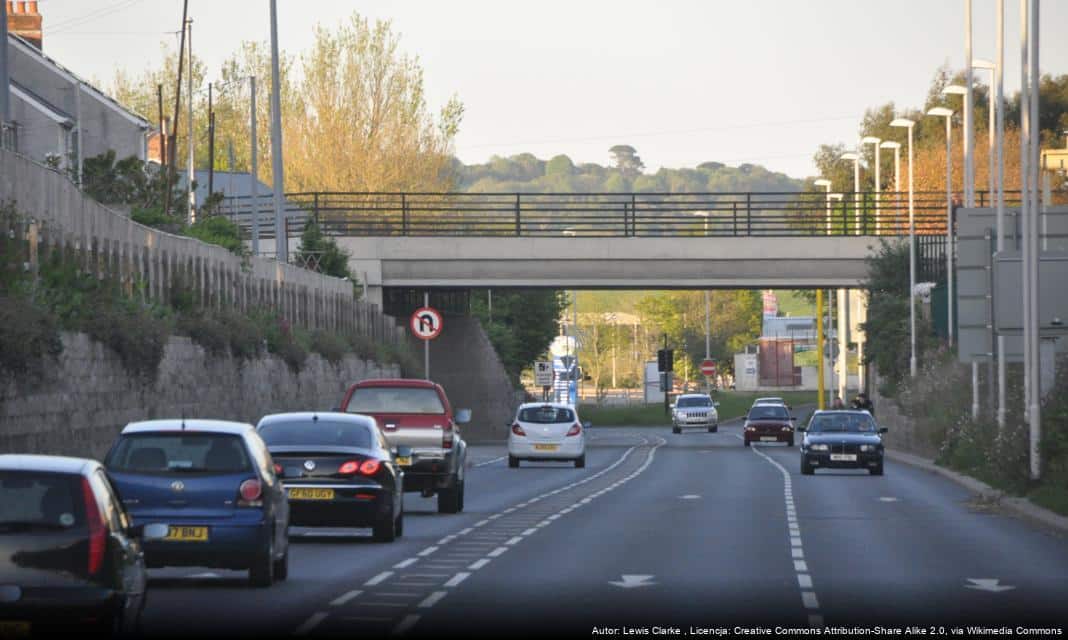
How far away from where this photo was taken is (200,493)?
58.9 feet

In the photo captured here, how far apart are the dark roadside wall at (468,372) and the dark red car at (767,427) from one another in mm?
10308

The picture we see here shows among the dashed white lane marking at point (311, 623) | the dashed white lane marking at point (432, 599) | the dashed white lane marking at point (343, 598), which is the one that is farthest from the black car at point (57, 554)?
the dashed white lane marking at point (432, 599)

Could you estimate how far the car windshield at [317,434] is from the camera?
2394cm

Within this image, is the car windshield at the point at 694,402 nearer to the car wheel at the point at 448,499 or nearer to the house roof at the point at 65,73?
the house roof at the point at 65,73

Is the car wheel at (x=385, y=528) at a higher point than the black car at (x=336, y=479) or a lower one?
lower

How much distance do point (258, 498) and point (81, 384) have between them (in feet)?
36.6

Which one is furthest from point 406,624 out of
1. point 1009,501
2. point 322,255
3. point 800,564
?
point 322,255

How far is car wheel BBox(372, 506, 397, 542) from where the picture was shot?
2384 centimetres

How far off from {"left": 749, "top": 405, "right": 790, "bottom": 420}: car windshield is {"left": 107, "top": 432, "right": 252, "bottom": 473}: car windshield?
5583 cm

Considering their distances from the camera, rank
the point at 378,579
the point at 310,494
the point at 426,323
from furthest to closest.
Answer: the point at 426,323 → the point at 310,494 → the point at 378,579

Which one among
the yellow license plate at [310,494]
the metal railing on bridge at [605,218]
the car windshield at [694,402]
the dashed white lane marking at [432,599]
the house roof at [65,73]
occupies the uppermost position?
the house roof at [65,73]

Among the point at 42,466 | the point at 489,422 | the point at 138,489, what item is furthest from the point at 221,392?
the point at 489,422

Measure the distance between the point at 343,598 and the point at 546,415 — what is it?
114 ft

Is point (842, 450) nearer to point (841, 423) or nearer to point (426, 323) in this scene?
point (841, 423)
